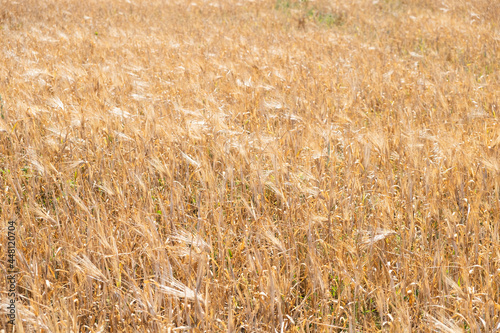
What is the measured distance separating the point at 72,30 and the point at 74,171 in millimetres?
5759

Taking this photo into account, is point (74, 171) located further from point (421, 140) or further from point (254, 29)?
point (254, 29)

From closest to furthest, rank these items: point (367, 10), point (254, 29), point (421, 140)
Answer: point (421, 140), point (254, 29), point (367, 10)

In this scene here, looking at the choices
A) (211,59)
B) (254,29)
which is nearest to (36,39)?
(211,59)

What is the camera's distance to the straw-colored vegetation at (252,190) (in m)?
1.33

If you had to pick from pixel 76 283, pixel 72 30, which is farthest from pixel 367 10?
pixel 76 283

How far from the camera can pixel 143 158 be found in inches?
88.7

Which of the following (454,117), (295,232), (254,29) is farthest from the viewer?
(254,29)

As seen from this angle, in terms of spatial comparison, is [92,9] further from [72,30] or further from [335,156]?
[335,156]

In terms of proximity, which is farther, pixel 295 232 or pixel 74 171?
pixel 74 171

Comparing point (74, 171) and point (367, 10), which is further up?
point (367, 10)

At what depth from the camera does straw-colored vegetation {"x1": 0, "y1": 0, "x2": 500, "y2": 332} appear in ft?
4.36

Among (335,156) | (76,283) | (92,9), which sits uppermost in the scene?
(92,9)

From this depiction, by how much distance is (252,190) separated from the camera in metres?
2.00

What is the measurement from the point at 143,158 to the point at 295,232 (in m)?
1.03
